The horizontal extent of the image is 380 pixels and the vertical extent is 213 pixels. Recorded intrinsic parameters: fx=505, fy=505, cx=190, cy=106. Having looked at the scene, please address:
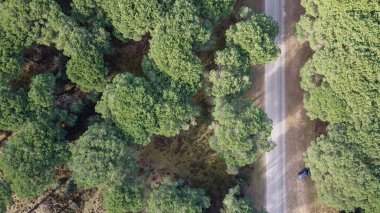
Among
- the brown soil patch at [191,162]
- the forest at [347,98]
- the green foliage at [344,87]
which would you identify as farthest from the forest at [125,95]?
the brown soil patch at [191,162]

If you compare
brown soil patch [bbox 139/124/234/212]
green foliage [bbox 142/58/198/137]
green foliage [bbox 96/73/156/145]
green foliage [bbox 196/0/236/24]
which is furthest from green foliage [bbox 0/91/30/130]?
green foliage [bbox 196/0/236/24]

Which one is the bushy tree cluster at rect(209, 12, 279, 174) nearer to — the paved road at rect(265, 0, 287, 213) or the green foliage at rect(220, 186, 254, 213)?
the green foliage at rect(220, 186, 254, 213)

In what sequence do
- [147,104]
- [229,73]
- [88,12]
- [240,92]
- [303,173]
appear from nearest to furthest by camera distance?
[147,104]
[229,73]
[88,12]
[240,92]
[303,173]

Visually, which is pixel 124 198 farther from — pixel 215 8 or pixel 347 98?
pixel 347 98

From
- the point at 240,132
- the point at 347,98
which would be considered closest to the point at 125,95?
the point at 240,132

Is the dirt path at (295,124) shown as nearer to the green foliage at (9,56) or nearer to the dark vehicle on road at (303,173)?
the dark vehicle on road at (303,173)

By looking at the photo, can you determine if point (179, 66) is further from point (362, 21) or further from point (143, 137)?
point (362, 21)
